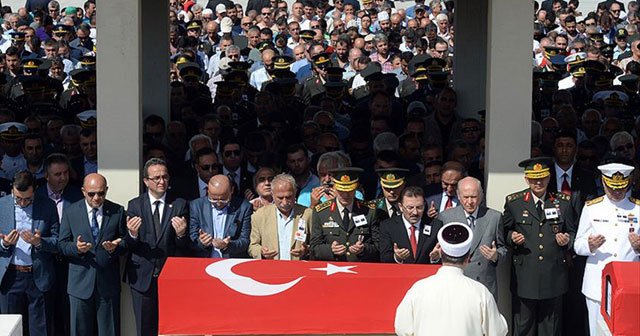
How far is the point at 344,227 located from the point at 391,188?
2.35 ft

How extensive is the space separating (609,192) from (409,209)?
1735 mm

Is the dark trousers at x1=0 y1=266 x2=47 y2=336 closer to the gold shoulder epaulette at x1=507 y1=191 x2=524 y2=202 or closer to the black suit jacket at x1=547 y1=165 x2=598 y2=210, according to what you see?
the gold shoulder epaulette at x1=507 y1=191 x2=524 y2=202

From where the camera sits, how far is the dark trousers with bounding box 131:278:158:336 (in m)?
12.3

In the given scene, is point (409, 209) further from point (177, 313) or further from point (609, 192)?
point (177, 313)

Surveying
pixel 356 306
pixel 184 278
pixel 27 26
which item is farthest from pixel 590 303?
pixel 27 26

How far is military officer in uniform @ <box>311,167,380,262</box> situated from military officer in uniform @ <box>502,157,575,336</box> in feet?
4.05

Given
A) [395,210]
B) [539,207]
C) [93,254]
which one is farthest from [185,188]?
[539,207]

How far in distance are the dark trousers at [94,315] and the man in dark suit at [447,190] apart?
294cm

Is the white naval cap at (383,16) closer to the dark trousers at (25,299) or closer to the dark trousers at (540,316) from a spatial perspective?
the dark trousers at (540,316)

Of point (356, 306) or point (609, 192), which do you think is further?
point (609, 192)

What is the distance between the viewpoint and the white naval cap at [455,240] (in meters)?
8.83

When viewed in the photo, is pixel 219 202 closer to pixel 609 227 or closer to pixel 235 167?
pixel 235 167

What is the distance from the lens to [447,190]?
491 inches

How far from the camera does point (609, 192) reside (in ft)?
38.8
